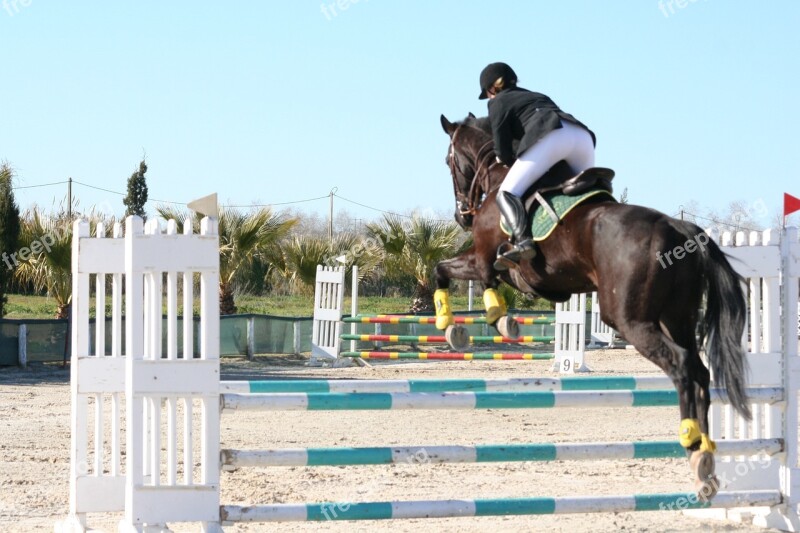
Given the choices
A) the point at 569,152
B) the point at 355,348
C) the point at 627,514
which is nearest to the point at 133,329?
the point at 569,152

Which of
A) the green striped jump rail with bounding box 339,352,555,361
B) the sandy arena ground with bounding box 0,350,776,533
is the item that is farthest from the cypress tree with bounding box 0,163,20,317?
the green striped jump rail with bounding box 339,352,555,361

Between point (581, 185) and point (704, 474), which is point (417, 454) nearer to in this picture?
point (704, 474)

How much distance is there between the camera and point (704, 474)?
15.2 feet

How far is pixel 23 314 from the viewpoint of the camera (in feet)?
71.0

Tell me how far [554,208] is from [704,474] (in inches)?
59.8

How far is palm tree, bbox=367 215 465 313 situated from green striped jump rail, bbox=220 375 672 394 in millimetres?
16400

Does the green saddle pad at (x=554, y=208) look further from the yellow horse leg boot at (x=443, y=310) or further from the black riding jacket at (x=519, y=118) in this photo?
the yellow horse leg boot at (x=443, y=310)

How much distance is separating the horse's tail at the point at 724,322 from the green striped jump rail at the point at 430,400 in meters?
0.15

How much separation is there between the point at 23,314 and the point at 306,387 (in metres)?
18.2

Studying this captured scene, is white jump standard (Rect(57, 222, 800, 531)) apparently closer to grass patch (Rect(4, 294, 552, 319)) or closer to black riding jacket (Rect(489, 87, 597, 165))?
black riding jacket (Rect(489, 87, 597, 165))

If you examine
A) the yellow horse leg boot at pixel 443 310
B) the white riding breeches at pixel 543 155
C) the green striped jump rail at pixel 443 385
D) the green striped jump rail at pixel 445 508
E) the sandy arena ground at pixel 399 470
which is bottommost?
the sandy arena ground at pixel 399 470

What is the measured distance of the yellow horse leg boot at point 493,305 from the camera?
5.96m

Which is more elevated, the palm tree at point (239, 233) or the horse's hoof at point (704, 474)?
the palm tree at point (239, 233)

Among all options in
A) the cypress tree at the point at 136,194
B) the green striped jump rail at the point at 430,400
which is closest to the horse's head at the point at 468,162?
the green striped jump rail at the point at 430,400
